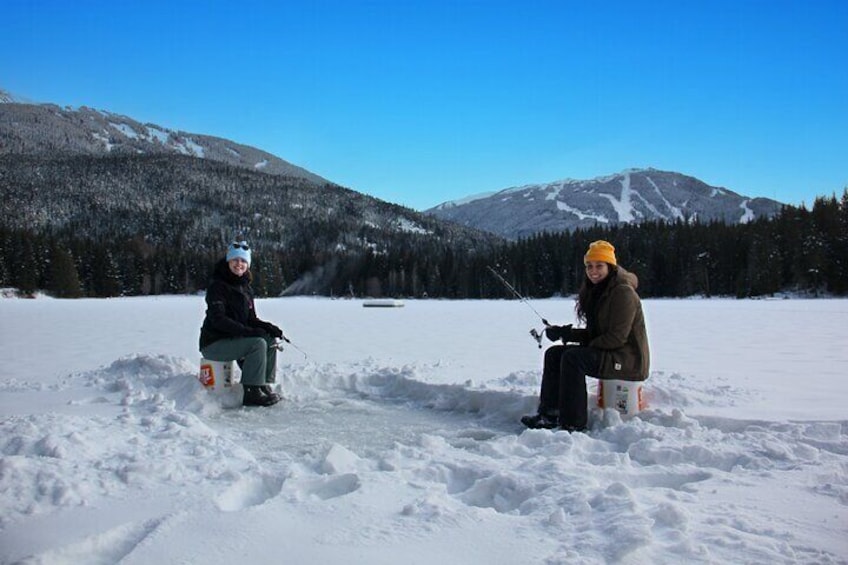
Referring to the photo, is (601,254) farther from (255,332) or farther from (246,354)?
(246,354)

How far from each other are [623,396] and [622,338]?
576 millimetres

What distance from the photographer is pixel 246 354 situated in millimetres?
6812

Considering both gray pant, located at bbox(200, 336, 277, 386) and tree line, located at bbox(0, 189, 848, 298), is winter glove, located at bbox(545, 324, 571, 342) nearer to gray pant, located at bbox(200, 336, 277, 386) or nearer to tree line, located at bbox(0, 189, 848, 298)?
gray pant, located at bbox(200, 336, 277, 386)

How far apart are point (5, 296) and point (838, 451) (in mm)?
86428

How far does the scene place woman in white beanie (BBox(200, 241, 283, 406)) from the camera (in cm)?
671

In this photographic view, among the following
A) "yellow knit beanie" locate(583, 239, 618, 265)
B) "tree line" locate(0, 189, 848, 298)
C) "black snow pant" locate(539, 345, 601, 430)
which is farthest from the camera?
"tree line" locate(0, 189, 848, 298)

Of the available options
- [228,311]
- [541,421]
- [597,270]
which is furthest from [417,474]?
[228,311]

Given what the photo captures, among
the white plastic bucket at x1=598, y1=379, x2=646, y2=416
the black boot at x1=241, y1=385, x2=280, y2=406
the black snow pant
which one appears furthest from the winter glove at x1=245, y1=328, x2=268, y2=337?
the white plastic bucket at x1=598, y1=379, x2=646, y2=416

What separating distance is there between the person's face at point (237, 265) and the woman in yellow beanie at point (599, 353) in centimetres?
396

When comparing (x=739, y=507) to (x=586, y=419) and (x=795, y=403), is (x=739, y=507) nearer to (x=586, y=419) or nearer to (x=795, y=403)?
(x=586, y=419)

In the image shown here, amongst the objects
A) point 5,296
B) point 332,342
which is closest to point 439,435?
point 332,342

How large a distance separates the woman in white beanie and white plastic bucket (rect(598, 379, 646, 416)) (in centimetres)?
383

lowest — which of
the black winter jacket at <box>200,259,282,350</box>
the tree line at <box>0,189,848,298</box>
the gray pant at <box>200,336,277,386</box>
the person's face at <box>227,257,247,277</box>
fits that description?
the gray pant at <box>200,336,277,386</box>

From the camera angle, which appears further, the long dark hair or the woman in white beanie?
the woman in white beanie
